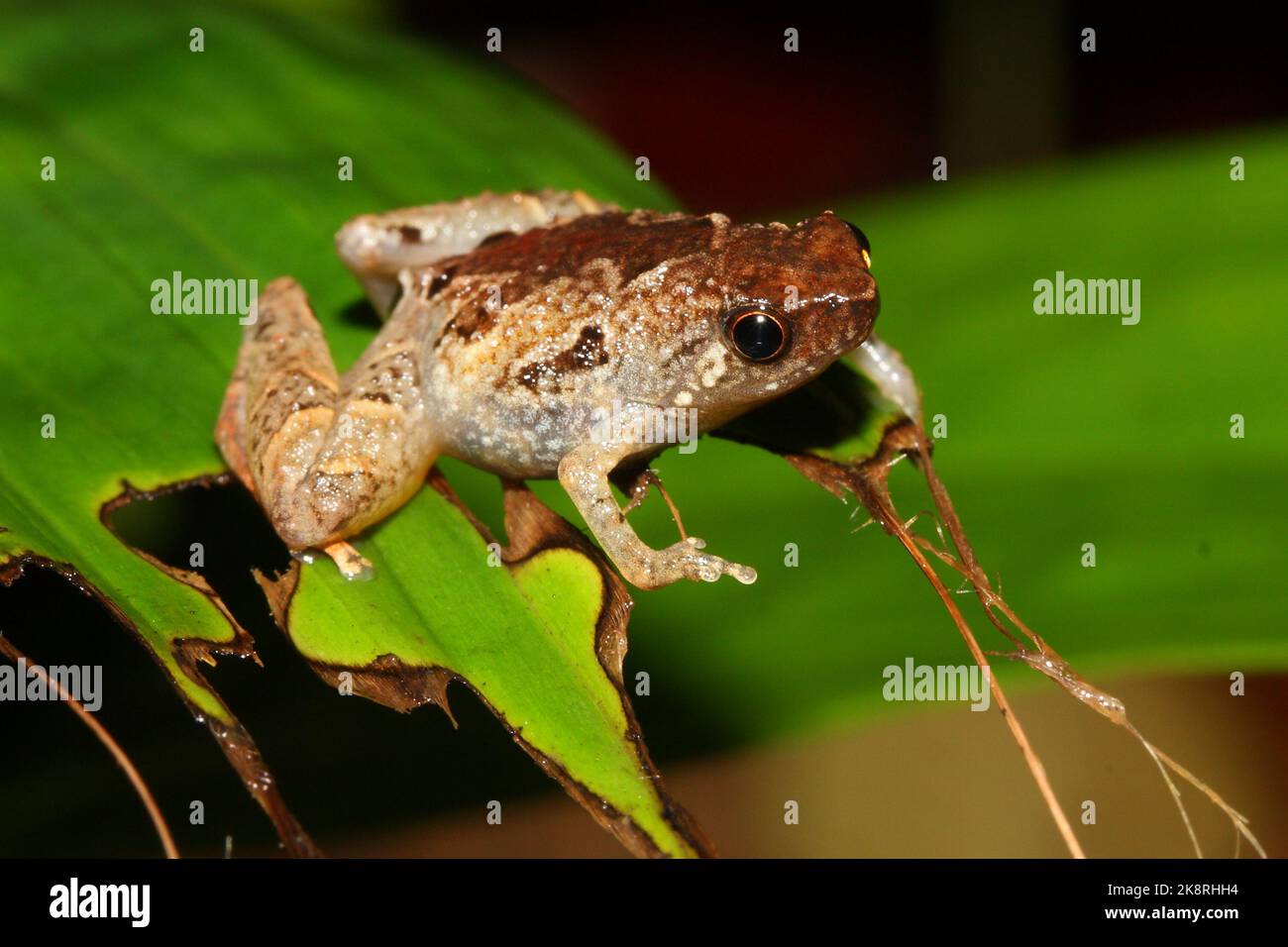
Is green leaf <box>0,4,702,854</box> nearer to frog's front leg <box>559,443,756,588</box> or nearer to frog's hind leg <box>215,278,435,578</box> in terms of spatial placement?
frog's hind leg <box>215,278,435,578</box>

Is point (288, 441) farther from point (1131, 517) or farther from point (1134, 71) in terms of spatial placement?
point (1134, 71)

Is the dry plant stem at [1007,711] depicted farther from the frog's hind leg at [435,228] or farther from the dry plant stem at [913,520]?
the frog's hind leg at [435,228]

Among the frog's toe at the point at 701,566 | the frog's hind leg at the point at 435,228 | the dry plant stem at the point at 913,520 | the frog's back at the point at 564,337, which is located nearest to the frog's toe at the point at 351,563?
the frog's back at the point at 564,337

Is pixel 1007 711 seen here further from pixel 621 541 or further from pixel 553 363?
pixel 553 363

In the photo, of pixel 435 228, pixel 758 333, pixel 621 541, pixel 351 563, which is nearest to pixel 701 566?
pixel 621 541

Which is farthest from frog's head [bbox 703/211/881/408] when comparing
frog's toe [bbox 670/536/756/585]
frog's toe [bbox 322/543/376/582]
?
frog's toe [bbox 322/543/376/582]
